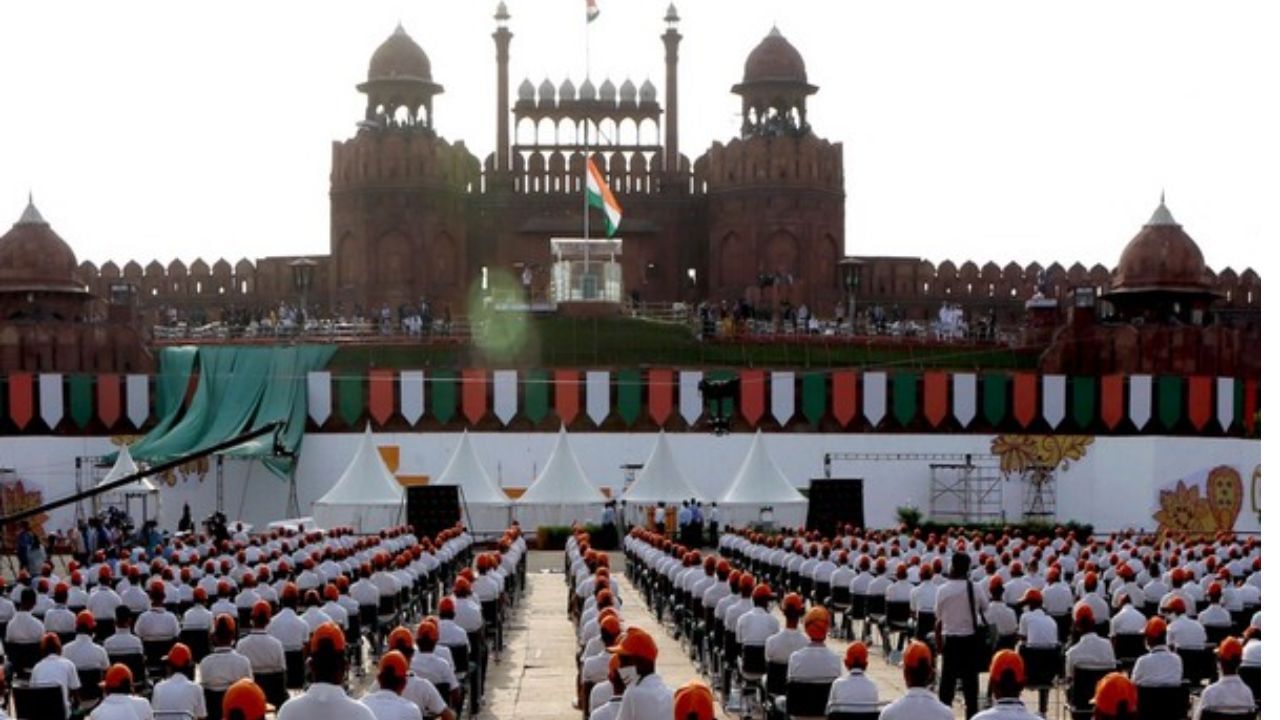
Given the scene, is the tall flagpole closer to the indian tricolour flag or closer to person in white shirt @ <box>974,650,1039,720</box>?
the indian tricolour flag

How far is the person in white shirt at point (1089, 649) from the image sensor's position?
55.3 feet

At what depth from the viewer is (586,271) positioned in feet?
219

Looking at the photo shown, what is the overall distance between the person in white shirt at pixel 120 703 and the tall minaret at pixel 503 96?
63456mm

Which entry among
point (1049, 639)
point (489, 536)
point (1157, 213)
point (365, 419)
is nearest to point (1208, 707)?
point (1049, 639)

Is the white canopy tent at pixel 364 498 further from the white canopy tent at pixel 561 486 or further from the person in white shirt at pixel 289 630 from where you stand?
the person in white shirt at pixel 289 630

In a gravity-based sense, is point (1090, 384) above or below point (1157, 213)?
below

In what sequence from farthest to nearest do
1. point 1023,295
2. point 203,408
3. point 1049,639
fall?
point 1023,295 → point 203,408 → point 1049,639

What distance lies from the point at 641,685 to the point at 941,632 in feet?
22.9

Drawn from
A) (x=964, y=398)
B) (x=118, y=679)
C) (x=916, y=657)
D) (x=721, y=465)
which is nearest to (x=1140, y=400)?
(x=964, y=398)

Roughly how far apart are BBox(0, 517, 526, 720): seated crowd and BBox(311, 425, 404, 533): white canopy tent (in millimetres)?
13841

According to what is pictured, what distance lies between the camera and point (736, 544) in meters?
37.7

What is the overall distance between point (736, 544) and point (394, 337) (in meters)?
27.9

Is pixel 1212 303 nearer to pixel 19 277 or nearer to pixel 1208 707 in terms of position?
pixel 19 277

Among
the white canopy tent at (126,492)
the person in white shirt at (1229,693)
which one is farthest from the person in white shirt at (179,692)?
the white canopy tent at (126,492)
